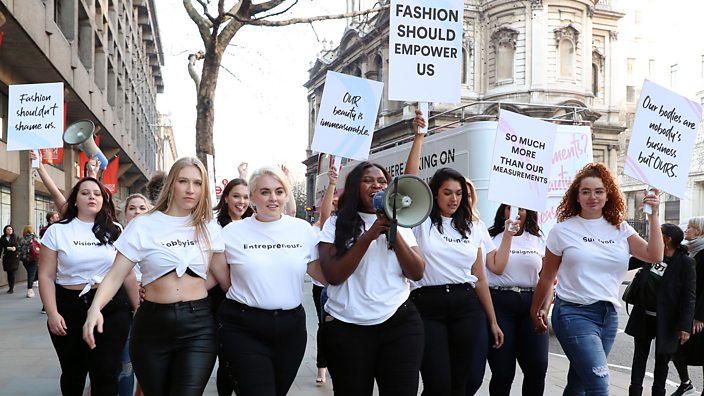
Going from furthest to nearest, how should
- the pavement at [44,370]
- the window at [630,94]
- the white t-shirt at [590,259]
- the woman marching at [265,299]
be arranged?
1. the window at [630,94]
2. the pavement at [44,370]
3. the white t-shirt at [590,259]
4. the woman marching at [265,299]

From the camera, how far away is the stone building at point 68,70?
51.4ft

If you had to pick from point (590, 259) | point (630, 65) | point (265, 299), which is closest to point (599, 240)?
point (590, 259)

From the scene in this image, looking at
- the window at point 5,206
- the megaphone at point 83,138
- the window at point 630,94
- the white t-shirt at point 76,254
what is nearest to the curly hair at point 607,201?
the white t-shirt at point 76,254

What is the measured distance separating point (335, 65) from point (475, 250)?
52.6m

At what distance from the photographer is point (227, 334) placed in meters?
4.00

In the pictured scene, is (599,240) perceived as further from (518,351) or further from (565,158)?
(565,158)

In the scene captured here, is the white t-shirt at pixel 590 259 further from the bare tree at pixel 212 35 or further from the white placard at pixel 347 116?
the bare tree at pixel 212 35

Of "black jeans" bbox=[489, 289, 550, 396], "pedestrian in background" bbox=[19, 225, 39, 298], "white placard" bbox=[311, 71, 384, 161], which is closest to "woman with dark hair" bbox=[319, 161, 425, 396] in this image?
"black jeans" bbox=[489, 289, 550, 396]

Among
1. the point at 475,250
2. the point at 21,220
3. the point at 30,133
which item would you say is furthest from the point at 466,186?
the point at 21,220

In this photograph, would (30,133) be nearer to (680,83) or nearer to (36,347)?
(36,347)

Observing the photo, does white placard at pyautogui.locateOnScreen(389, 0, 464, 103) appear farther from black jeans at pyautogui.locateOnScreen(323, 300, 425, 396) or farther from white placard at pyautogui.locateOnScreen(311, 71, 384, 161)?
black jeans at pyautogui.locateOnScreen(323, 300, 425, 396)

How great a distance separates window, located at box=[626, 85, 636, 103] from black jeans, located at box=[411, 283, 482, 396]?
66.2 meters

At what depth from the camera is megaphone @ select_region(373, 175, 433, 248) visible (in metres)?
3.68

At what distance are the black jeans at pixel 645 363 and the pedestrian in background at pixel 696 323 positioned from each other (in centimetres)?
37
